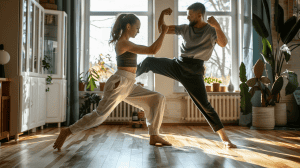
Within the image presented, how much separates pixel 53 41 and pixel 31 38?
0.70 metres

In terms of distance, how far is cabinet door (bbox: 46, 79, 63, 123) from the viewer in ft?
13.1

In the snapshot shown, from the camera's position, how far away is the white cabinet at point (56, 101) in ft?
13.1

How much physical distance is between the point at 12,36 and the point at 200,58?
224 centimetres

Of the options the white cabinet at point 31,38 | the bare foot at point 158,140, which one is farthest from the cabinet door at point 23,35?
the bare foot at point 158,140

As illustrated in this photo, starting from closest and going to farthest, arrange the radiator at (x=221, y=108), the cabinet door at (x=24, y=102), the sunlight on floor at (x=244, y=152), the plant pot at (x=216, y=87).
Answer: the sunlight on floor at (x=244, y=152) < the cabinet door at (x=24, y=102) < the radiator at (x=221, y=108) < the plant pot at (x=216, y=87)

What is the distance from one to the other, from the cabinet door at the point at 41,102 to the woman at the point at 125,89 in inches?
63.9

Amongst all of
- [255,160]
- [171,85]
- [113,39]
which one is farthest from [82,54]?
[255,160]

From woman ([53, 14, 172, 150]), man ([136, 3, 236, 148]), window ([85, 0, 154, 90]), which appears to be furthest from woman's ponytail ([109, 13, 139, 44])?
window ([85, 0, 154, 90])

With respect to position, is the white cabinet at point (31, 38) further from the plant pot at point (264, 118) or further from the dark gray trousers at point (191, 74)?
the plant pot at point (264, 118)

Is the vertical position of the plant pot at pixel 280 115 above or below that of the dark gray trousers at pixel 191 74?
below

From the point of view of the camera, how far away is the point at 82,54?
191 inches

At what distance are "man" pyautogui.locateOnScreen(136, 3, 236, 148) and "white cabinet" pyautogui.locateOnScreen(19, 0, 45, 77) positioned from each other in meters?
1.67

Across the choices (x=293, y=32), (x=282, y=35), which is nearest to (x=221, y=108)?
(x=282, y=35)

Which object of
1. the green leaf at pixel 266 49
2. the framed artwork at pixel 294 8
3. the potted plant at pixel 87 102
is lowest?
the potted plant at pixel 87 102
